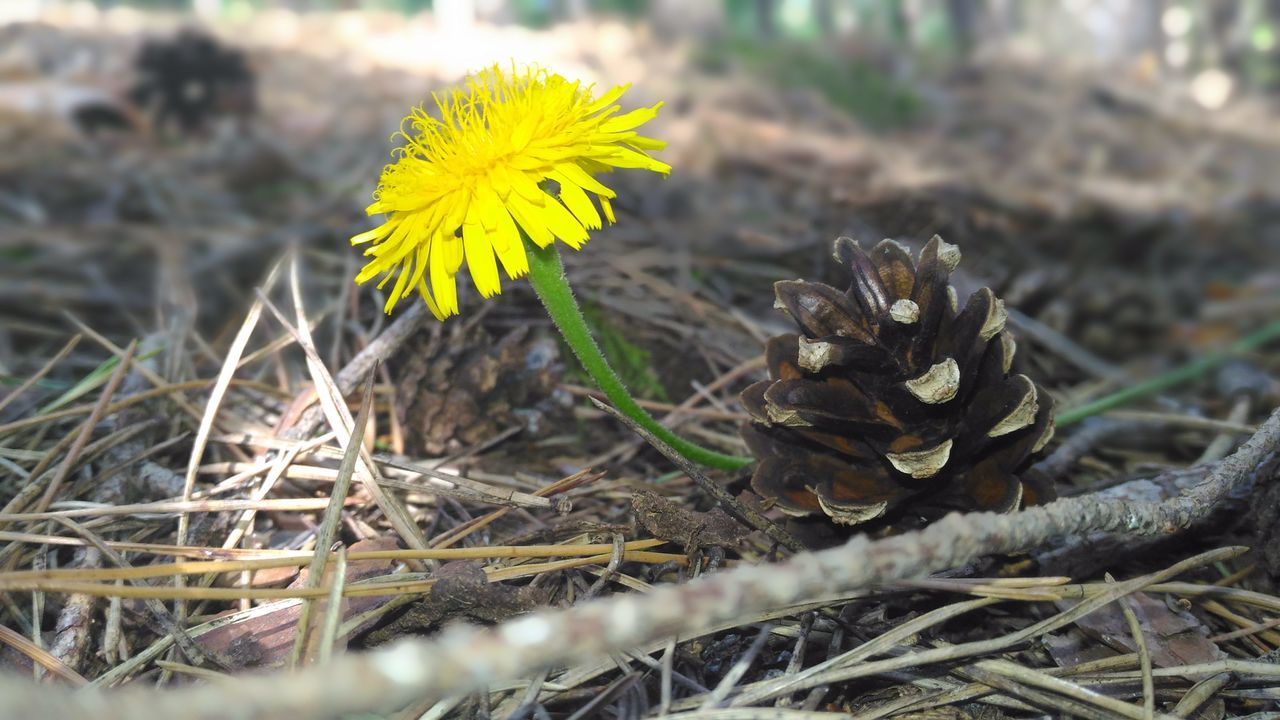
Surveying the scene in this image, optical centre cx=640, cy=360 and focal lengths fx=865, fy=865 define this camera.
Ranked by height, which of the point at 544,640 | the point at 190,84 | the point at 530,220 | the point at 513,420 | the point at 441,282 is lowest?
the point at 513,420

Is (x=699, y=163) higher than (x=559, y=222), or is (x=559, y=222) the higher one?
(x=559, y=222)

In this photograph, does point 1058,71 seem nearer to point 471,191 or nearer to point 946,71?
point 946,71

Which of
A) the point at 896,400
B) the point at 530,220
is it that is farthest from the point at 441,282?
the point at 896,400

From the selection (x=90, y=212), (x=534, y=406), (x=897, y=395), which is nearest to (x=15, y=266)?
(x=90, y=212)

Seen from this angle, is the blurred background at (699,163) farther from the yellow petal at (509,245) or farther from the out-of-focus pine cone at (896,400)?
the out-of-focus pine cone at (896,400)

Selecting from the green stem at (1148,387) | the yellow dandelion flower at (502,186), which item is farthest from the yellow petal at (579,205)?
the green stem at (1148,387)

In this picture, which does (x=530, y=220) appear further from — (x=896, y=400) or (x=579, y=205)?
(x=896, y=400)

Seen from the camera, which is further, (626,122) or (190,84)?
(190,84)

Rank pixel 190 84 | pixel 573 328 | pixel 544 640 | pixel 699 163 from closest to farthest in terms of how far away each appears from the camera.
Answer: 1. pixel 544 640
2. pixel 573 328
3. pixel 699 163
4. pixel 190 84
